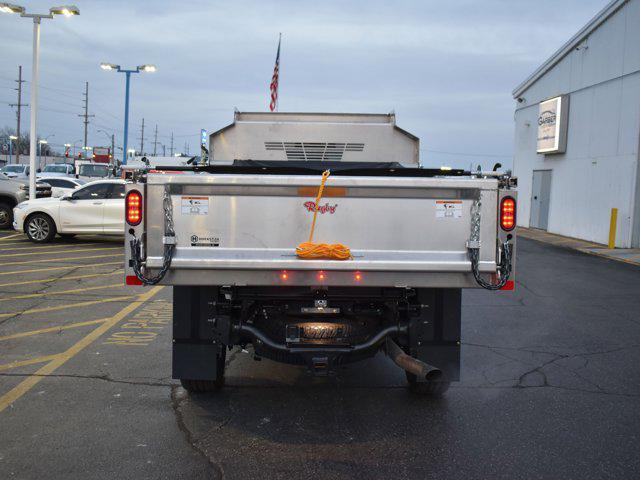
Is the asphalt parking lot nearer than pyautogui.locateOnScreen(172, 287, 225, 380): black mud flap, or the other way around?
the asphalt parking lot

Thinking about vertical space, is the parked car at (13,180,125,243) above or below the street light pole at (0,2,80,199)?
below

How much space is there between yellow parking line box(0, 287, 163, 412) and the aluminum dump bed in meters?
1.98

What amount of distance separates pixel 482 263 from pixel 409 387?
175cm

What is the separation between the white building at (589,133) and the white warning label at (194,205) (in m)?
19.8

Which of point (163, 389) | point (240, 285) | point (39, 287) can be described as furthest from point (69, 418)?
point (39, 287)

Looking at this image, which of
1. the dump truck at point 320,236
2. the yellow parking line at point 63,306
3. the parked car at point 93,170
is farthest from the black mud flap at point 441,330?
the parked car at point 93,170

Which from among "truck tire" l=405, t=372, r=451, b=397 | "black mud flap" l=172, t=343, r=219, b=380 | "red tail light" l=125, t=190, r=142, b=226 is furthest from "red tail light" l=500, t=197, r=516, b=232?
"red tail light" l=125, t=190, r=142, b=226

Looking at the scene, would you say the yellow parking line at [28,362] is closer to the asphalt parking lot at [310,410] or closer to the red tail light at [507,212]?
the asphalt parking lot at [310,410]

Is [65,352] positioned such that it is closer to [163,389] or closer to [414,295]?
[163,389]

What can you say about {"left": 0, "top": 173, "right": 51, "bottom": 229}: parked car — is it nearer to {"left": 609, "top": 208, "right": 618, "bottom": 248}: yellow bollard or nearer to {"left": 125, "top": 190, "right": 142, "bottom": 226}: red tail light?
{"left": 125, "top": 190, "right": 142, "bottom": 226}: red tail light

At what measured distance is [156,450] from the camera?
4.54m

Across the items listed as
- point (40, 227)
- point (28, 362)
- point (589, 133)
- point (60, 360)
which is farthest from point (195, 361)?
point (589, 133)

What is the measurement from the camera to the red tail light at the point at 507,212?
15.4ft

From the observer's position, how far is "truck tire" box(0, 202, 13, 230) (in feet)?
69.7
